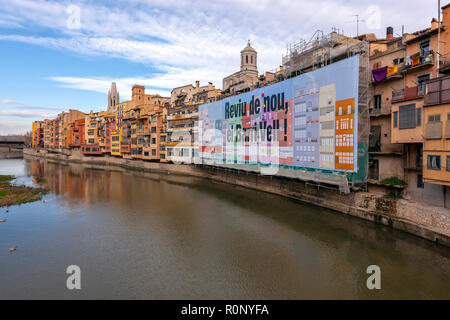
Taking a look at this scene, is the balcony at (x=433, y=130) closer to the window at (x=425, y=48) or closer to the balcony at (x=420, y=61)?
the balcony at (x=420, y=61)

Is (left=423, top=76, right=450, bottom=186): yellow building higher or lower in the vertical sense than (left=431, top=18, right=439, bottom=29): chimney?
lower

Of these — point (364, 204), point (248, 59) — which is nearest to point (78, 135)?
point (248, 59)

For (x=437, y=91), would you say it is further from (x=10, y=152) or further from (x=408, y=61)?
(x=10, y=152)

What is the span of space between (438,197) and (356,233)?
613 centimetres

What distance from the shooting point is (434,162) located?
1766cm

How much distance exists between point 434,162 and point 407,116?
3.95m

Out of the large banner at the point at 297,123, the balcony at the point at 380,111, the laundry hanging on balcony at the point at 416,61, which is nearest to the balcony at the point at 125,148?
the large banner at the point at 297,123

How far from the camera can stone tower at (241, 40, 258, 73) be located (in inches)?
3346

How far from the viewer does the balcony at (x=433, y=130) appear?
17203 millimetres

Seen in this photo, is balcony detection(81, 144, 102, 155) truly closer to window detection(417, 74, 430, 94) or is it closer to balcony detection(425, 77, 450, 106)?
window detection(417, 74, 430, 94)

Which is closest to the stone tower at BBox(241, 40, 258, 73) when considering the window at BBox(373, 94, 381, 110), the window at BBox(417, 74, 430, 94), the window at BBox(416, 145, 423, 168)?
the window at BBox(373, 94, 381, 110)

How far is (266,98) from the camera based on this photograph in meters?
35.3

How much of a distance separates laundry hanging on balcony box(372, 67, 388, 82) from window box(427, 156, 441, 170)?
835cm

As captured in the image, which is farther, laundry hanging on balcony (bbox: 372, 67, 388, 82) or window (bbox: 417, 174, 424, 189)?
laundry hanging on balcony (bbox: 372, 67, 388, 82)
